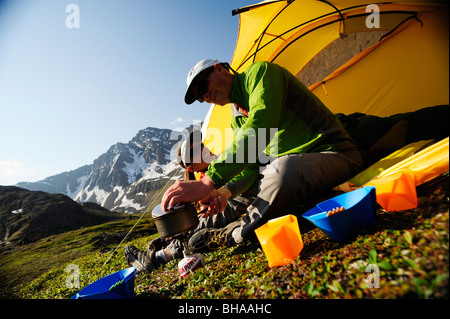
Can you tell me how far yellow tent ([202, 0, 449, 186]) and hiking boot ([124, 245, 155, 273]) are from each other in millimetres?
4014

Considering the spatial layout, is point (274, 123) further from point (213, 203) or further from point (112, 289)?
point (112, 289)

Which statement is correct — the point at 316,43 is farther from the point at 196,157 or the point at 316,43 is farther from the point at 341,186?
the point at 341,186

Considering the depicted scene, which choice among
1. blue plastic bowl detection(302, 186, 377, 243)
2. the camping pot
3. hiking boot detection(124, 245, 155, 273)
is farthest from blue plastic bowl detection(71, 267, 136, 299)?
blue plastic bowl detection(302, 186, 377, 243)

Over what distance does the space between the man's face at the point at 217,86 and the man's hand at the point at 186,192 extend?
5.26ft

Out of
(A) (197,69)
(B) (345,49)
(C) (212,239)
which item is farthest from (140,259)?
(B) (345,49)

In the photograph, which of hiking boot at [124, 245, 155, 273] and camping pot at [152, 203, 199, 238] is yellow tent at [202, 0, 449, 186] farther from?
camping pot at [152, 203, 199, 238]

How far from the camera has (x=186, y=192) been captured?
2.17 meters

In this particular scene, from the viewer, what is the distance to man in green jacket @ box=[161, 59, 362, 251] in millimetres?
2332

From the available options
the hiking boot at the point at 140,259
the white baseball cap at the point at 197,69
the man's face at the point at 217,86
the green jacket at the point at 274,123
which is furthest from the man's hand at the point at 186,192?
the hiking boot at the point at 140,259

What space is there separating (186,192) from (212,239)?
5.30ft

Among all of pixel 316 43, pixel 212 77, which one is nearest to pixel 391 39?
pixel 316 43

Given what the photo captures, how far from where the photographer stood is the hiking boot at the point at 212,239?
3.32 meters

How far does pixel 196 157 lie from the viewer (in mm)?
5797

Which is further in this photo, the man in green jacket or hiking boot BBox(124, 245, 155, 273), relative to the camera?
hiking boot BBox(124, 245, 155, 273)
